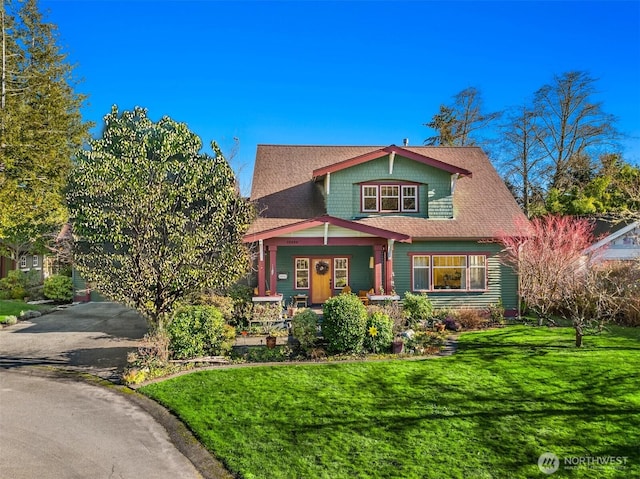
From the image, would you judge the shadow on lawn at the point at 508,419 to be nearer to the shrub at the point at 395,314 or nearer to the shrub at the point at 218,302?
the shrub at the point at 395,314

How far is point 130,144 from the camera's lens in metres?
11.1

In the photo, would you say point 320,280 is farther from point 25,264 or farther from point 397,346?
point 25,264

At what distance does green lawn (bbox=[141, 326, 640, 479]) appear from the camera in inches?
243

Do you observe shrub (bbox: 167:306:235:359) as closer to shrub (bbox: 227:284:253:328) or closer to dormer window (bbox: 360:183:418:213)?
shrub (bbox: 227:284:253:328)

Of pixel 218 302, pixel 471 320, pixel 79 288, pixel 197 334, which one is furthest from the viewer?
pixel 79 288

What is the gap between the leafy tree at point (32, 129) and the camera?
18.2 metres

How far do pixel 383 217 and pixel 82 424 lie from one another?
13.4 metres

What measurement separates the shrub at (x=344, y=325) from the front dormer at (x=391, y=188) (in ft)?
23.6

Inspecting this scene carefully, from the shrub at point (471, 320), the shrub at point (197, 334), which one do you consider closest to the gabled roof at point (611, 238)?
the shrub at point (471, 320)

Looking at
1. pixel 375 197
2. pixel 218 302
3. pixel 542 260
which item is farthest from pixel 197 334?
pixel 542 260

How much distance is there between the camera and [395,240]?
1623cm

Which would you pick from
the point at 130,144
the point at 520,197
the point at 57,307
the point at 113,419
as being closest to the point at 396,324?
the point at 113,419

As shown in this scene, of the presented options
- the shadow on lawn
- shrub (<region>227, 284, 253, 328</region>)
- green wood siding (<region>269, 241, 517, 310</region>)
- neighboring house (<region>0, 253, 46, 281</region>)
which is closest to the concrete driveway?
the shadow on lawn

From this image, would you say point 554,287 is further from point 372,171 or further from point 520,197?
point 520,197
